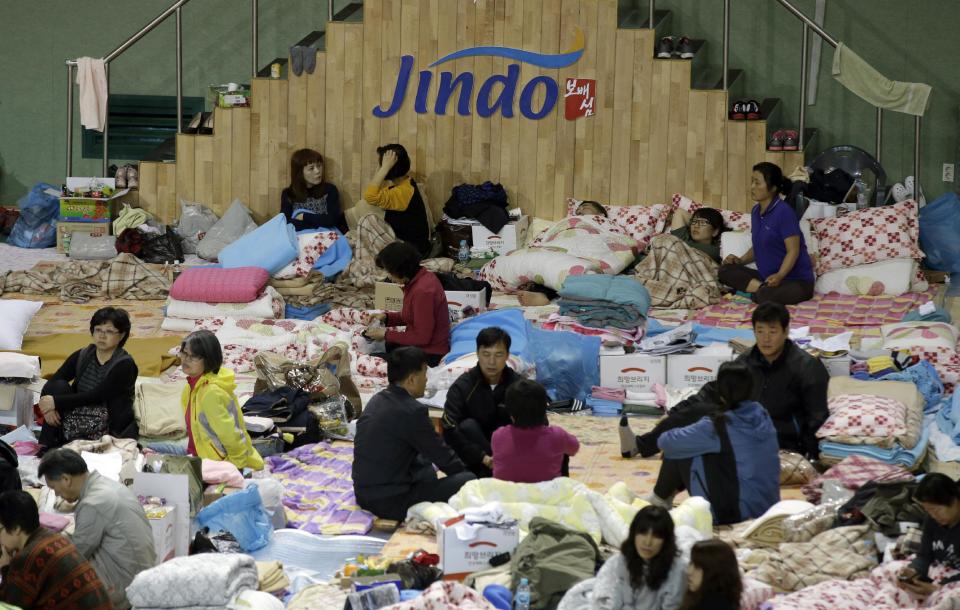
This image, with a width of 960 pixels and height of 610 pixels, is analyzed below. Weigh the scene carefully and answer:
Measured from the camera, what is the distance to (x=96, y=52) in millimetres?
12828

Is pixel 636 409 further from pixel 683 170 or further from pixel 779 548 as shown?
pixel 683 170

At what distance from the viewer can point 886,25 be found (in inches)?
457

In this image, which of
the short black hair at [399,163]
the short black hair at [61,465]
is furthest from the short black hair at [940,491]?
the short black hair at [399,163]

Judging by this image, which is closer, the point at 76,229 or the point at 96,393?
the point at 96,393

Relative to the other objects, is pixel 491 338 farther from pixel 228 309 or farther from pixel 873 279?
pixel 873 279

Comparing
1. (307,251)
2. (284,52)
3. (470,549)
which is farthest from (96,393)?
(284,52)

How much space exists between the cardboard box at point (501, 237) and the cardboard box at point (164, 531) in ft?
16.6

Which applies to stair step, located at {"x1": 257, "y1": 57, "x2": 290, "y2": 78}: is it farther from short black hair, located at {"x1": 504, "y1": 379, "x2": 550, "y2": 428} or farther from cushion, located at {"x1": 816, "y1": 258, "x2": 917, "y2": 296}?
short black hair, located at {"x1": 504, "y1": 379, "x2": 550, "y2": 428}

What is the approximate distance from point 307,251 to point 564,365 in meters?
2.70

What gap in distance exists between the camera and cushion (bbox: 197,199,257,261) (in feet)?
35.4

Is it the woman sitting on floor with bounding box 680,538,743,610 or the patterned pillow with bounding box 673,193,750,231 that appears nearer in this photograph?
the woman sitting on floor with bounding box 680,538,743,610

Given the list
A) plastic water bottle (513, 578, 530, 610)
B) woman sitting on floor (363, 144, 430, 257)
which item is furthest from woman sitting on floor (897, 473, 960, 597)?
woman sitting on floor (363, 144, 430, 257)

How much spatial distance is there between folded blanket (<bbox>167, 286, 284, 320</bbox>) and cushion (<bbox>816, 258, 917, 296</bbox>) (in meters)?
3.34

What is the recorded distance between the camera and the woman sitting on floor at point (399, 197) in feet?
34.8
